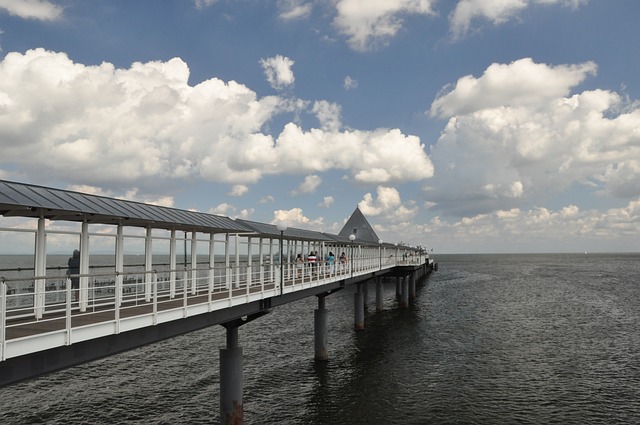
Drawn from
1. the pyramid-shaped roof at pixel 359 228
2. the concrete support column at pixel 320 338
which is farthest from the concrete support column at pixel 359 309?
the pyramid-shaped roof at pixel 359 228

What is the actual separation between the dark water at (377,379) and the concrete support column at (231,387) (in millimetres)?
2368

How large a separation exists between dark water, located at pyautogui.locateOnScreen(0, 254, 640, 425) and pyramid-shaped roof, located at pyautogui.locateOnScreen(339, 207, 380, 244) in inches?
2245

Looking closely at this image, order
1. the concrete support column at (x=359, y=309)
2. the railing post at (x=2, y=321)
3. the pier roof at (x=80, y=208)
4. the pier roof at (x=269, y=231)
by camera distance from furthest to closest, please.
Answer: the concrete support column at (x=359, y=309) < the pier roof at (x=269, y=231) < the pier roof at (x=80, y=208) < the railing post at (x=2, y=321)

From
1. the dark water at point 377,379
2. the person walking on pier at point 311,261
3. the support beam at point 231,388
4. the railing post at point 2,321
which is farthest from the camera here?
the person walking on pier at point 311,261

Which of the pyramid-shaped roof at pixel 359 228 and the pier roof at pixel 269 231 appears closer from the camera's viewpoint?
the pier roof at pixel 269 231

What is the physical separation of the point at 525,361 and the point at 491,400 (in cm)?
831

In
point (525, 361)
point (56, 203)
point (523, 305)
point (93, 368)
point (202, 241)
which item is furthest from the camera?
point (523, 305)

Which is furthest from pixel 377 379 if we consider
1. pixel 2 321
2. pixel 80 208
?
pixel 2 321

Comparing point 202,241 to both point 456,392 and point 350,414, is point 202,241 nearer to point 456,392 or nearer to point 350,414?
point 350,414

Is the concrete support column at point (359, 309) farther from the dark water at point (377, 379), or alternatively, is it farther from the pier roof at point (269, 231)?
the pier roof at point (269, 231)

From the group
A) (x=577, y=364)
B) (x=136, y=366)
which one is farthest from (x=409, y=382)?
(x=136, y=366)

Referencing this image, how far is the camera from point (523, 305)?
54344mm

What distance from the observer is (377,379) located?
2542 cm

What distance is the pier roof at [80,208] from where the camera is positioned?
34.7 feet
